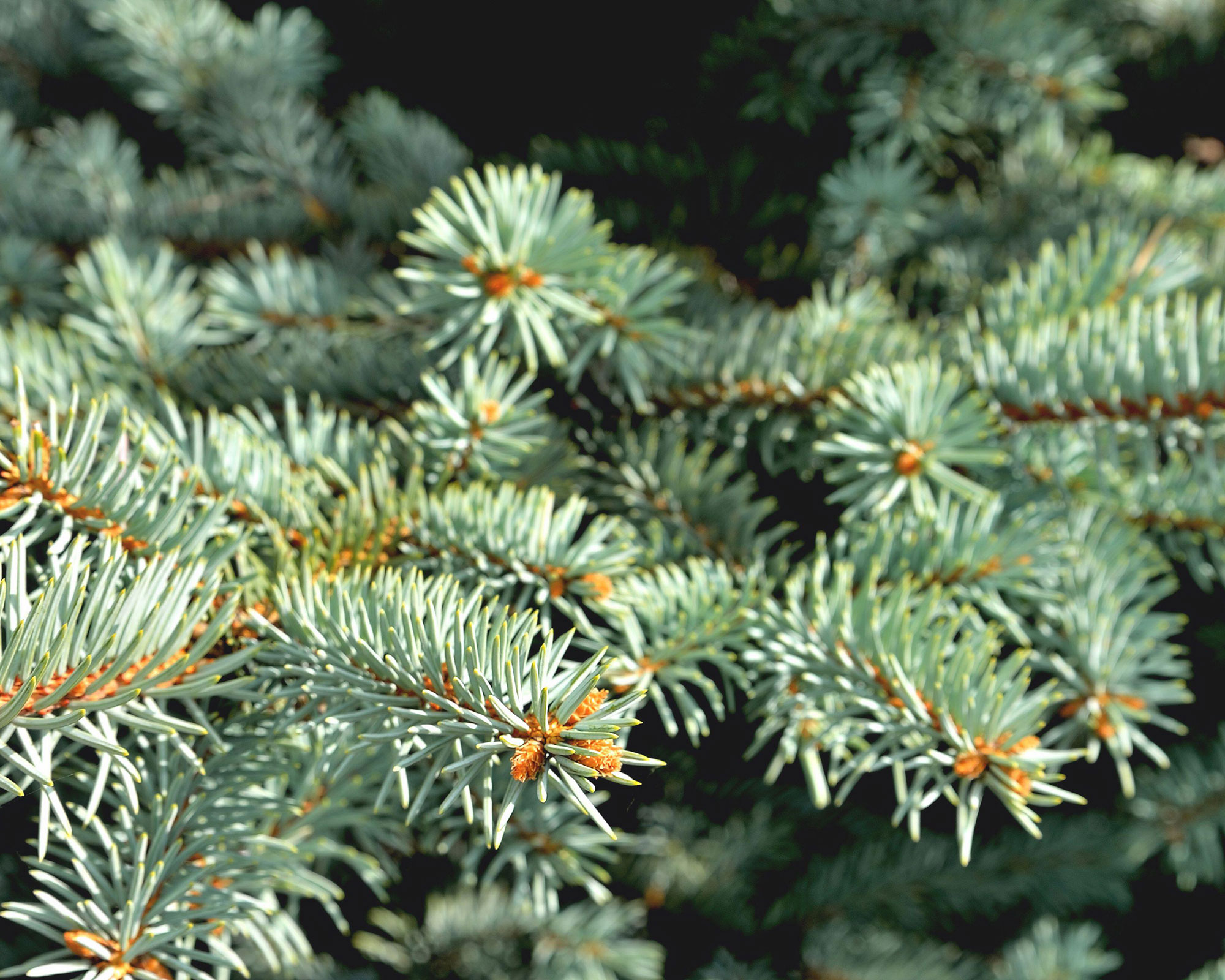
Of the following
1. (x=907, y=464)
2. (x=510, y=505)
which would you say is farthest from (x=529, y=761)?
(x=907, y=464)

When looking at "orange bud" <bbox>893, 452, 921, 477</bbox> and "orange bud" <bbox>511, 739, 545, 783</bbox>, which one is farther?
"orange bud" <bbox>893, 452, 921, 477</bbox>

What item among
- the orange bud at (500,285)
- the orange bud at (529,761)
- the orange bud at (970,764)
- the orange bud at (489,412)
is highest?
the orange bud at (500,285)

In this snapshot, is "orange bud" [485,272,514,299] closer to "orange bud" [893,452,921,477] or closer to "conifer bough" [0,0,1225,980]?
"conifer bough" [0,0,1225,980]

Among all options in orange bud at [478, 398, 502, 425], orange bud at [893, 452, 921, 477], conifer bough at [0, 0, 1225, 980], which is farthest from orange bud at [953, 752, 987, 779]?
orange bud at [478, 398, 502, 425]

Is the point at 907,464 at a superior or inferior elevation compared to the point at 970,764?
superior

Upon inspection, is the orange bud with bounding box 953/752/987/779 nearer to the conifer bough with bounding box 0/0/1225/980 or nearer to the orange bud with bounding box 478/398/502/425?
the conifer bough with bounding box 0/0/1225/980

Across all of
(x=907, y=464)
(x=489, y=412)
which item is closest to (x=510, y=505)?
(x=489, y=412)

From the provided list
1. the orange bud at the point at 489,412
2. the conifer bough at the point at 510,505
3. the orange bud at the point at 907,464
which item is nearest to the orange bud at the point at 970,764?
the conifer bough at the point at 510,505

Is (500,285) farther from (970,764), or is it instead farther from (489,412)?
(970,764)

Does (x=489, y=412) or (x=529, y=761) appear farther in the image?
(x=489, y=412)

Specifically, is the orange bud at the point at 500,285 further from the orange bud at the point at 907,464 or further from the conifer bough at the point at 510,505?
the orange bud at the point at 907,464

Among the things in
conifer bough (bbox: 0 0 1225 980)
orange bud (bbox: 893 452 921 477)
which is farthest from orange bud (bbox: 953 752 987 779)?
orange bud (bbox: 893 452 921 477)

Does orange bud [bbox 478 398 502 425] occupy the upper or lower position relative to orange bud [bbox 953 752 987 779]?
upper

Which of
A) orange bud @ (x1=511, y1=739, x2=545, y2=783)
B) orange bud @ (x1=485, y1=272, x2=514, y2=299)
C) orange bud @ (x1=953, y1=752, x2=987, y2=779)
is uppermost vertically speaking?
orange bud @ (x1=485, y1=272, x2=514, y2=299)
